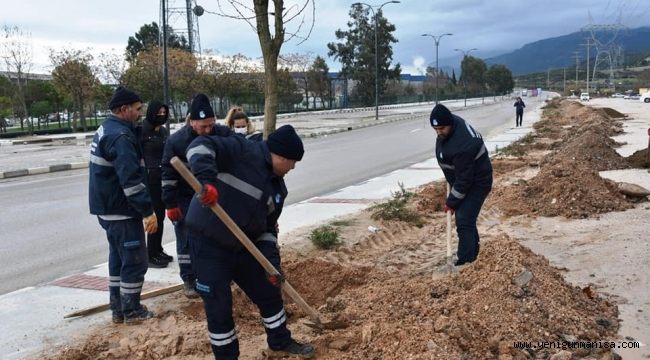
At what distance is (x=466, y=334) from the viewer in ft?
12.4

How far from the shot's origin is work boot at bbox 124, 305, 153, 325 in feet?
15.7

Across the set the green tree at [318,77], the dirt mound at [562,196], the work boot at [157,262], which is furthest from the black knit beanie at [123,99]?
the green tree at [318,77]

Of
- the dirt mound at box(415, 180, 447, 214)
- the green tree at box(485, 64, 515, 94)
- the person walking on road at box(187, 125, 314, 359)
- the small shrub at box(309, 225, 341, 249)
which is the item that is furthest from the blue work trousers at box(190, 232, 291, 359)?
the green tree at box(485, 64, 515, 94)

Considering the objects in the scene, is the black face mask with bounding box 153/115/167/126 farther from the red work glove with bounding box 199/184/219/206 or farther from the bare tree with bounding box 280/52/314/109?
the bare tree with bounding box 280/52/314/109

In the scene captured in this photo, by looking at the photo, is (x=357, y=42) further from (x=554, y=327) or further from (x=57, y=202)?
(x=554, y=327)

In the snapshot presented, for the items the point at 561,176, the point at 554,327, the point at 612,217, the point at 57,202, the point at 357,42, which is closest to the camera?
the point at 554,327

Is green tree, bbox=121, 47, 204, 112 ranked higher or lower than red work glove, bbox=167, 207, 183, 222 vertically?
higher

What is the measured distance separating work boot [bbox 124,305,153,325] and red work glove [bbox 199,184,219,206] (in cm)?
199

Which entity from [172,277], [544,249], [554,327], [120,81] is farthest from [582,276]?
[120,81]

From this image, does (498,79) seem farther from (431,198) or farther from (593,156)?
(431,198)

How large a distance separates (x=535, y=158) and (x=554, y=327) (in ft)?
39.5

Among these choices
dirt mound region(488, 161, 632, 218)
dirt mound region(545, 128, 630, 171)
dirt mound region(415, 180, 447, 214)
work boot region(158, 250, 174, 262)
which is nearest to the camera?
work boot region(158, 250, 174, 262)

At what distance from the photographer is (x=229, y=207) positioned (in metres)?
3.51

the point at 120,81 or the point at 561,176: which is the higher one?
the point at 120,81
